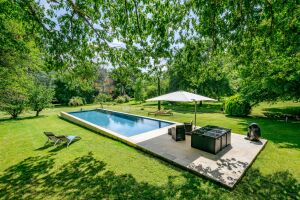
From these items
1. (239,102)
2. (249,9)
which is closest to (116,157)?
(249,9)

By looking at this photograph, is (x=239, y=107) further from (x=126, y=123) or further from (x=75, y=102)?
(x=75, y=102)

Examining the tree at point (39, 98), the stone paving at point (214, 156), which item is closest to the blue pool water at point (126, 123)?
the stone paving at point (214, 156)

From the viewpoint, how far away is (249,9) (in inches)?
168

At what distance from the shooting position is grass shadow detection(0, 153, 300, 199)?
160 inches

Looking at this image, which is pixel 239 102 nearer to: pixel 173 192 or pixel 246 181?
pixel 246 181

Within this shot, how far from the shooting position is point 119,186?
14.7 feet

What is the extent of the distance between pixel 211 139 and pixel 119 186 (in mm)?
3850

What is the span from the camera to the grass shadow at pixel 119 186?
13.4 ft

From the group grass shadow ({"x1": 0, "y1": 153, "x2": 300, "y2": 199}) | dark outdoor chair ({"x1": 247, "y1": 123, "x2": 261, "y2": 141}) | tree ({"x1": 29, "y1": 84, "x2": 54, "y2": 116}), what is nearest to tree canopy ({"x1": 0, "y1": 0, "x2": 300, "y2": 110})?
dark outdoor chair ({"x1": 247, "y1": 123, "x2": 261, "y2": 141})

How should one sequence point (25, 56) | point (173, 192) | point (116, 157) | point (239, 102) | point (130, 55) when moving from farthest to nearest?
point (239, 102)
point (25, 56)
point (116, 157)
point (130, 55)
point (173, 192)

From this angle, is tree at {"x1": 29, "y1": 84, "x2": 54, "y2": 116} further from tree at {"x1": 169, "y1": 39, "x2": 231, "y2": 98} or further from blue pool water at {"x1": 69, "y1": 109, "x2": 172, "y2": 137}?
tree at {"x1": 169, "y1": 39, "x2": 231, "y2": 98}

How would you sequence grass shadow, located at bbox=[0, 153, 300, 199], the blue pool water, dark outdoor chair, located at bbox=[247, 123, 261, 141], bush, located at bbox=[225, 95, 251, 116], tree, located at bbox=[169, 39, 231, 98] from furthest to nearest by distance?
bush, located at bbox=[225, 95, 251, 116], the blue pool water, dark outdoor chair, located at bbox=[247, 123, 261, 141], tree, located at bbox=[169, 39, 231, 98], grass shadow, located at bbox=[0, 153, 300, 199]

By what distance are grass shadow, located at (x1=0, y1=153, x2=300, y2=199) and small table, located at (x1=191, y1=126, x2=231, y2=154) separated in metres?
1.41

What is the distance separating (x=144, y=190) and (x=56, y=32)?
5.77 m
